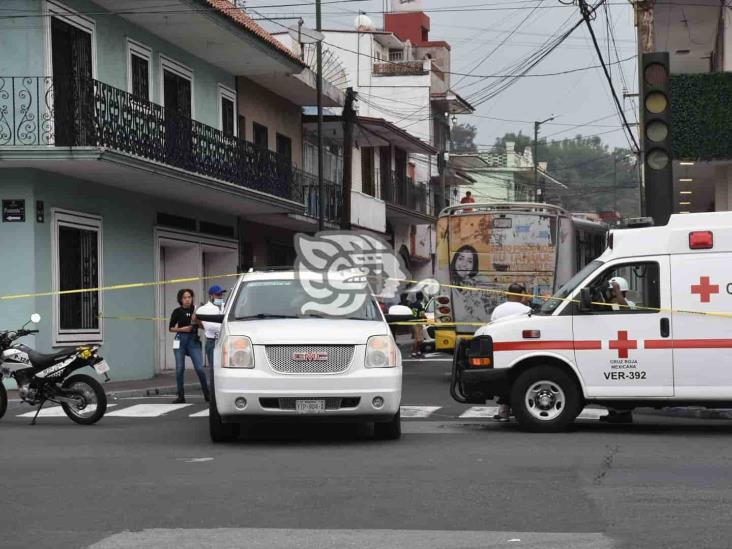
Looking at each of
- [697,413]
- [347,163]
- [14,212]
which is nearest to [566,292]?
[697,413]

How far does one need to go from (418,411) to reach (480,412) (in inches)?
32.8

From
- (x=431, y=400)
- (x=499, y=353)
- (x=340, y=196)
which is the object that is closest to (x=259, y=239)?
(x=340, y=196)

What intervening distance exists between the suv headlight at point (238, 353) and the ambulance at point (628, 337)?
2859 millimetres

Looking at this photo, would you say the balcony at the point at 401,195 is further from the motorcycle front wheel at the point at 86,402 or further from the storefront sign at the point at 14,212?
the motorcycle front wheel at the point at 86,402

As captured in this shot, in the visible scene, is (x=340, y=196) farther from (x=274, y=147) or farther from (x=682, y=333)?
(x=682, y=333)

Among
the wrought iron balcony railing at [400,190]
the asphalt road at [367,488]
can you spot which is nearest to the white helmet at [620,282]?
the asphalt road at [367,488]

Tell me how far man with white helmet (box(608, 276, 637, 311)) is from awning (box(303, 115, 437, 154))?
25.4 meters

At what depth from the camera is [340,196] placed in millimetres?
41094

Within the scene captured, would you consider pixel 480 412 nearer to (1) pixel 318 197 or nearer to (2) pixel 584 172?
(1) pixel 318 197

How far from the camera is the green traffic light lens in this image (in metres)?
15.4

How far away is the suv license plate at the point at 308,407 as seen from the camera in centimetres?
1264

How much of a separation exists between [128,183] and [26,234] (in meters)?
3.35

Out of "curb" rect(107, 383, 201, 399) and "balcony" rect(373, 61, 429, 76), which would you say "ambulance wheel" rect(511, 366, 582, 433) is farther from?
"balcony" rect(373, 61, 429, 76)

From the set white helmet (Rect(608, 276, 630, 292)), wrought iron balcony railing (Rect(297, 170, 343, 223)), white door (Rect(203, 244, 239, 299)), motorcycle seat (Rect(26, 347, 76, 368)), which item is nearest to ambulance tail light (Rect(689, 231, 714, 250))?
white helmet (Rect(608, 276, 630, 292))
